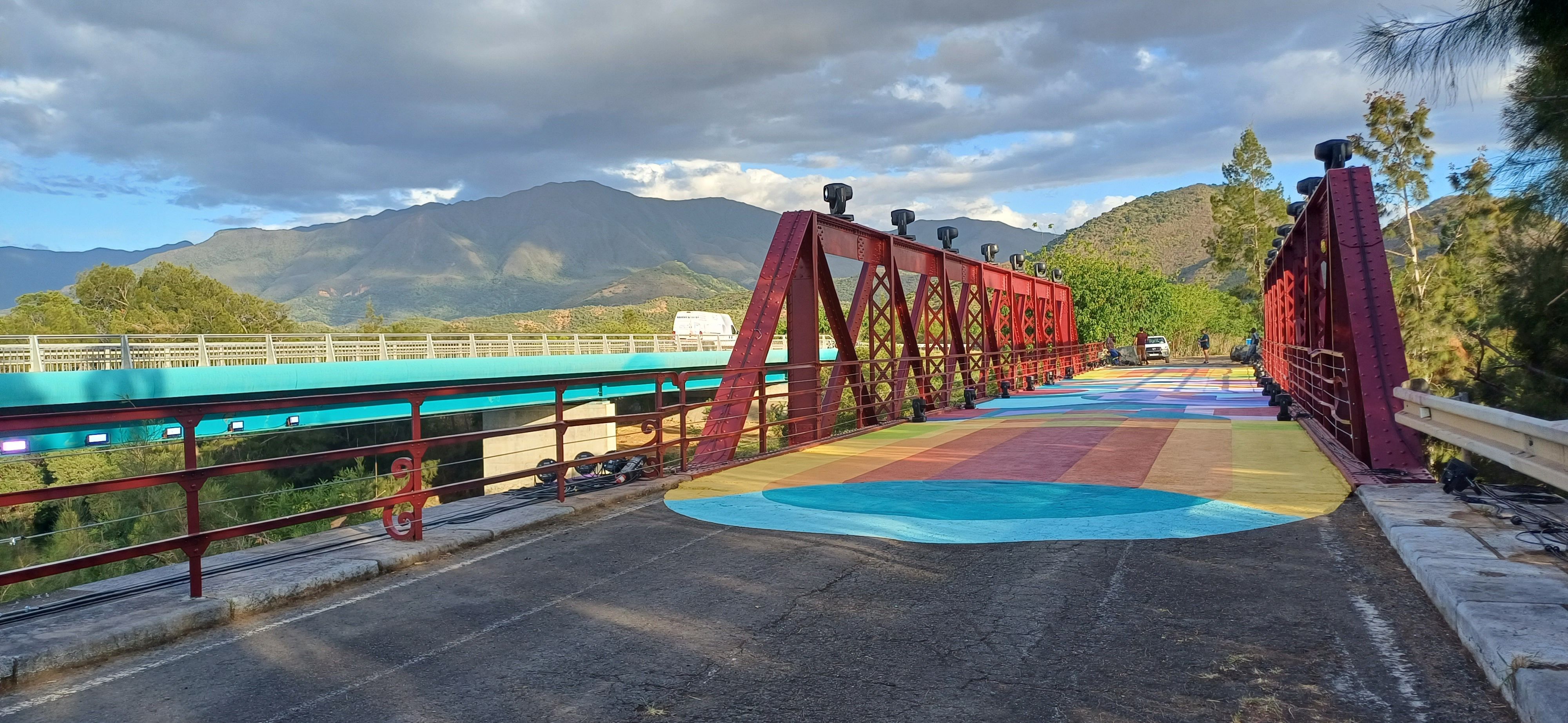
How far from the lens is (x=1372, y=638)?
173 inches

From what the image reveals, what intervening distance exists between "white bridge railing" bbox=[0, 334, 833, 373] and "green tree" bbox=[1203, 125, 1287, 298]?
44781 millimetres

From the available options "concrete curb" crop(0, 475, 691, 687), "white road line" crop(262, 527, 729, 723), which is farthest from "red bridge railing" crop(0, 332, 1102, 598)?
"white road line" crop(262, 527, 729, 723)

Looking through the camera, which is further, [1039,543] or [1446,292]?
[1446,292]

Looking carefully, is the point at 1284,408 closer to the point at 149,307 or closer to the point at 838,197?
the point at 838,197

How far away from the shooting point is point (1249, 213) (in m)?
69.9

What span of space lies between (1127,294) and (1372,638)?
53.5 metres

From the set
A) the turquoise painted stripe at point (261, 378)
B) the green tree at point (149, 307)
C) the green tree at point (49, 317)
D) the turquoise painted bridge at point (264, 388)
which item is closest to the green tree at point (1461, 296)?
the turquoise painted bridge at point (264, 388)

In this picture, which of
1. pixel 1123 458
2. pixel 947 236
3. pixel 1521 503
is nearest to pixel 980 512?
pixel 1521 503

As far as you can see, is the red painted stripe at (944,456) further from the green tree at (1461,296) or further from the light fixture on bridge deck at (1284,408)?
the green tree at (1461,296)

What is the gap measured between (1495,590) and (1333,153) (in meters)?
8.02

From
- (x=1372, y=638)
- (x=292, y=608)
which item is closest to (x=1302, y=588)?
(x=1372, y=638)

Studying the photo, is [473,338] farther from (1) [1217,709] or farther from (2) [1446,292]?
(1) [1217,709]

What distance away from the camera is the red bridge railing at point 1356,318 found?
357 inches

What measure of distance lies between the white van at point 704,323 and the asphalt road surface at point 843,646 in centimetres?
5230
